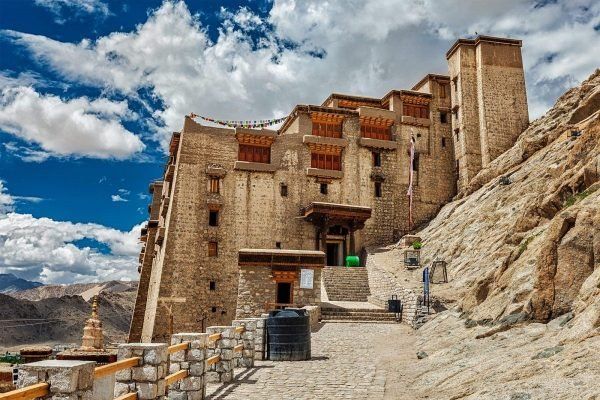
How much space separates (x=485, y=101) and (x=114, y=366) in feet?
121

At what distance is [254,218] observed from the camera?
33719mm

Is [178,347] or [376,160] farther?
[376,160]

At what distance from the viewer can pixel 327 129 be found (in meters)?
36.9

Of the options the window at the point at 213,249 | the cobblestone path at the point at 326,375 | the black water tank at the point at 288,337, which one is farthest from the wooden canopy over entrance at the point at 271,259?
the black water tank at the point at 288,337

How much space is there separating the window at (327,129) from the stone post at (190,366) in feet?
97.2

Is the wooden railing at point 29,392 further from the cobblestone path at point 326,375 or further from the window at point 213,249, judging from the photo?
the window at point 213,249

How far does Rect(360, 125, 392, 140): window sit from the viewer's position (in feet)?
123

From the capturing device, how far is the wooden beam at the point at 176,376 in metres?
6.77

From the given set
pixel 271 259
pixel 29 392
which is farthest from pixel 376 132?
pixel 29 392

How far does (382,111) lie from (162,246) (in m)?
19.1

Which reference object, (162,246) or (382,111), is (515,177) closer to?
(382,111)

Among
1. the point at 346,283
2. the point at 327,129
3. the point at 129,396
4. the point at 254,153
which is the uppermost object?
the point at 327,129

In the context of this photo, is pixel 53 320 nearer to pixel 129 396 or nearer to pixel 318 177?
pixel 318 177

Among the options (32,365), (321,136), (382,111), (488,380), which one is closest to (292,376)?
(488,380)
